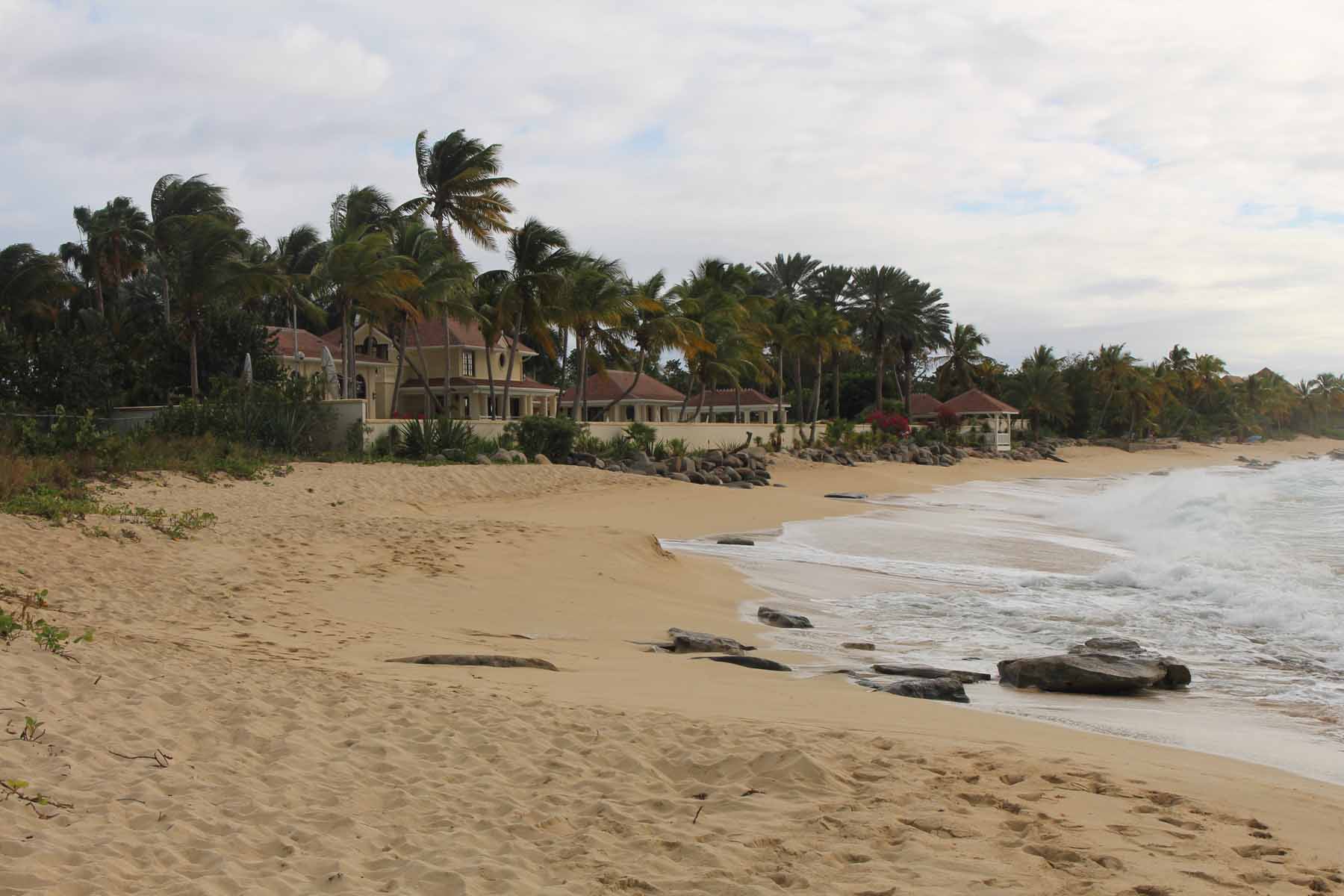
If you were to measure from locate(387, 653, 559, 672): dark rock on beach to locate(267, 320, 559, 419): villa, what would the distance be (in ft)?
112

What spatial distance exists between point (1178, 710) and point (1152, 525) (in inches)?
667

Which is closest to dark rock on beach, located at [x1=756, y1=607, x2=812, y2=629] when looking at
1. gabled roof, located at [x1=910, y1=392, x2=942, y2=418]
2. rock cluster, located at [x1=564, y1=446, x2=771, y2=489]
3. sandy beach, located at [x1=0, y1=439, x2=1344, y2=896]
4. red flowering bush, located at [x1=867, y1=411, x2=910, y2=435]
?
sandy beach, located at [x1=0, y1=439, x2=1344, y2=896]

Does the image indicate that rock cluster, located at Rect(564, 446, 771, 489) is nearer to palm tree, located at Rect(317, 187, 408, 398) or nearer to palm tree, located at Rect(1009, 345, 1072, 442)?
palm tree, located at Rect(317, 187, 408, 398)

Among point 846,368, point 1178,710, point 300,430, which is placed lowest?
point 1178,710

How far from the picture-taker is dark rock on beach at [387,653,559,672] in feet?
25.3

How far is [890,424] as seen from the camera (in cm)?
4950

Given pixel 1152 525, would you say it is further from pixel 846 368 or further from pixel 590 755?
pixel 846 368

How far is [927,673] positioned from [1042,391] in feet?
212

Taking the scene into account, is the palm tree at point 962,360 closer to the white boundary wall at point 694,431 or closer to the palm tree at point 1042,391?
the palm tree at point 1042,391

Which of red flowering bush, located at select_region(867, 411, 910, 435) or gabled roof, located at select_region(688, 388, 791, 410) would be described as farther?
gabled roof, located at select_region(688, 388, 791, 410)

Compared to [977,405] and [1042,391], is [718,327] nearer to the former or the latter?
[977,405]

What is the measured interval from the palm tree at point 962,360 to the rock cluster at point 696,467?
40.6 metres

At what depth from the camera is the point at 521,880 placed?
3922 millimetres

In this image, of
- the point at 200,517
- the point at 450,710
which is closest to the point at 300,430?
the point at 200,517
